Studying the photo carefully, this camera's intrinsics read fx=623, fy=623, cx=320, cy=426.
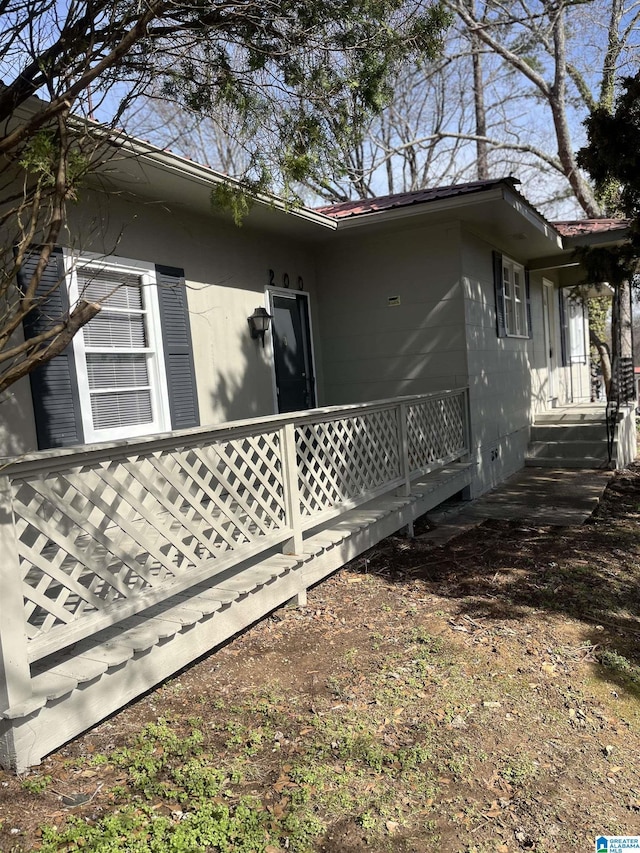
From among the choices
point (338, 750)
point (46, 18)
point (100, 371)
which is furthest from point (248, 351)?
point (338, 750)

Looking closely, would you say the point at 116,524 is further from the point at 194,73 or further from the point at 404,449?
the point at 404,449

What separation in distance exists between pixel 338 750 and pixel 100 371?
3.61 meters

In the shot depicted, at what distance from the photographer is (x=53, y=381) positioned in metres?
4.76

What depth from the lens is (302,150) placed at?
4520 mm

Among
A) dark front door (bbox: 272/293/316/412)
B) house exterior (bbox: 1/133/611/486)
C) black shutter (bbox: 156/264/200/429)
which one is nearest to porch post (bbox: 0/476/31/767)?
house exterior (bbox: 1/133/611/486)

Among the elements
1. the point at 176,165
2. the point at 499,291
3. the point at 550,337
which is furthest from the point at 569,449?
the point at 176,165

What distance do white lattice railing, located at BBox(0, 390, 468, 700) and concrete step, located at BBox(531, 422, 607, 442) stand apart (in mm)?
5379

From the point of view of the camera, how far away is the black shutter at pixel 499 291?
28.7 feet

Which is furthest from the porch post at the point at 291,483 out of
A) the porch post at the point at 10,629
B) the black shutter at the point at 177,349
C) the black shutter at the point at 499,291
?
→ the black shutter at the point at 499,291

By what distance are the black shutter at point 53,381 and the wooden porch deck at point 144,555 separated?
0.81 m

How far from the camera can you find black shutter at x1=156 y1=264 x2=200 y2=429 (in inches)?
228

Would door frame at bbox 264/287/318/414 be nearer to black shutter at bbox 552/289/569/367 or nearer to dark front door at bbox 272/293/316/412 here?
dark front door at bbox 272/293/316/412

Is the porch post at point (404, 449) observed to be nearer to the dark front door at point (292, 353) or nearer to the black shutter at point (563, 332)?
the dark front door at point (292, 353)

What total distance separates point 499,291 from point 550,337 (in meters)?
4.42
